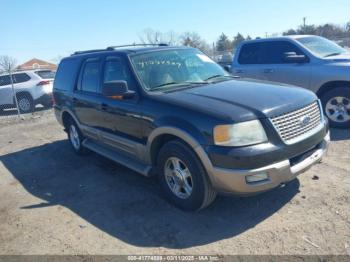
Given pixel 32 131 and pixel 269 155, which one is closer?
pixel 269 155

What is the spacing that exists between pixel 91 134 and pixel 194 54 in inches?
86.3

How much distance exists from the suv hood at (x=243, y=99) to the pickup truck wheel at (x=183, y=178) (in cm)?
53

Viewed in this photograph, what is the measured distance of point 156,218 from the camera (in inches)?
156

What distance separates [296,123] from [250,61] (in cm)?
494

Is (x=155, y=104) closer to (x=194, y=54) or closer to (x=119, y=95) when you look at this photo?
(x=119, y=95)

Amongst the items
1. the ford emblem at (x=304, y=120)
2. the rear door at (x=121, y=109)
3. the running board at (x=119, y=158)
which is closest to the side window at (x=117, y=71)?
the rear door at (x=121, y=109)

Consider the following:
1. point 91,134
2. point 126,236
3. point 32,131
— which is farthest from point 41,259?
point 32,131

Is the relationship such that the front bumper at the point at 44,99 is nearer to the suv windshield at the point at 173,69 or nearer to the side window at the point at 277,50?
the side window at the point at 277,50

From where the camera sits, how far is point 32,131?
384 inches

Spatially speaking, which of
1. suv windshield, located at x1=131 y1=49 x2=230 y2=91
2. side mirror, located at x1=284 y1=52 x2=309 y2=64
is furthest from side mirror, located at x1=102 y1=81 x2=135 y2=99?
side mirror, located at x1=284 y1=52 x2=309 y2=64

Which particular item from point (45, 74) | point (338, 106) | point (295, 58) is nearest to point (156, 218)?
point (338, 106)

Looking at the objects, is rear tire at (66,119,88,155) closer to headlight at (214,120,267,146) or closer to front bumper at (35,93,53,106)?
headlight at (214,120,267,146)

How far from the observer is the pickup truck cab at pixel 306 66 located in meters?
6.79

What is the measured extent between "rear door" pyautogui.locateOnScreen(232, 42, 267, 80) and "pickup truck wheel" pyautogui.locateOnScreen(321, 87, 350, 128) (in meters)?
1.55
